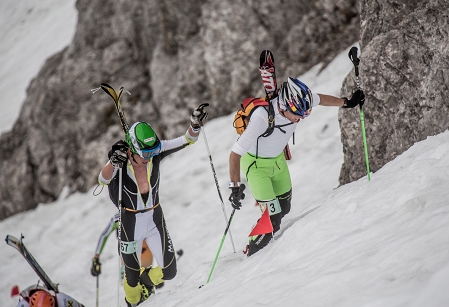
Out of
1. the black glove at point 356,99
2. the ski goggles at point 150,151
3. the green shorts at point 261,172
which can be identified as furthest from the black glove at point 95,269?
the black glove at point 356,99

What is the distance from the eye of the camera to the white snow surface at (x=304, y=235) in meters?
3.34

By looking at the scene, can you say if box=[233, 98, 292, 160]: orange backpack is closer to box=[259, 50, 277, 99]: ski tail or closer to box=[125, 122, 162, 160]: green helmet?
box=[259, 50, 277, 99]: ski tail

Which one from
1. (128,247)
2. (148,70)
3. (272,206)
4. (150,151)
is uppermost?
(148,70)

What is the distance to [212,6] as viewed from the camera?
16156 mm

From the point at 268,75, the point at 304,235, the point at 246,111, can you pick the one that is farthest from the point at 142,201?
the point at 304,235

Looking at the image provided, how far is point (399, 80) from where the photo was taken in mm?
6234

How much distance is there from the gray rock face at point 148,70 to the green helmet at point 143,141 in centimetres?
877

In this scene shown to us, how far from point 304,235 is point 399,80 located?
283 centimetres

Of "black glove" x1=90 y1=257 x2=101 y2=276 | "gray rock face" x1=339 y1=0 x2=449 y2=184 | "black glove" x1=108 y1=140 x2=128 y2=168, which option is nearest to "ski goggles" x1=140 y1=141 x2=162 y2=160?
"black glove" x1=108 y1=140 x2=128 y2=168

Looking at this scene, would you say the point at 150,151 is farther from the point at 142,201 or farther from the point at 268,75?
the point at 268,75

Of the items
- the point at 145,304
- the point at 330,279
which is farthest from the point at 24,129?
the point at 330,279

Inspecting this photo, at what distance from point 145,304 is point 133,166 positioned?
2.19m

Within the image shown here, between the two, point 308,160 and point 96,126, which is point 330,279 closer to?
point 308,160

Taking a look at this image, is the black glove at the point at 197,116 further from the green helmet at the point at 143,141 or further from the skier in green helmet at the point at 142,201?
the green helmet at the point at 143,141
